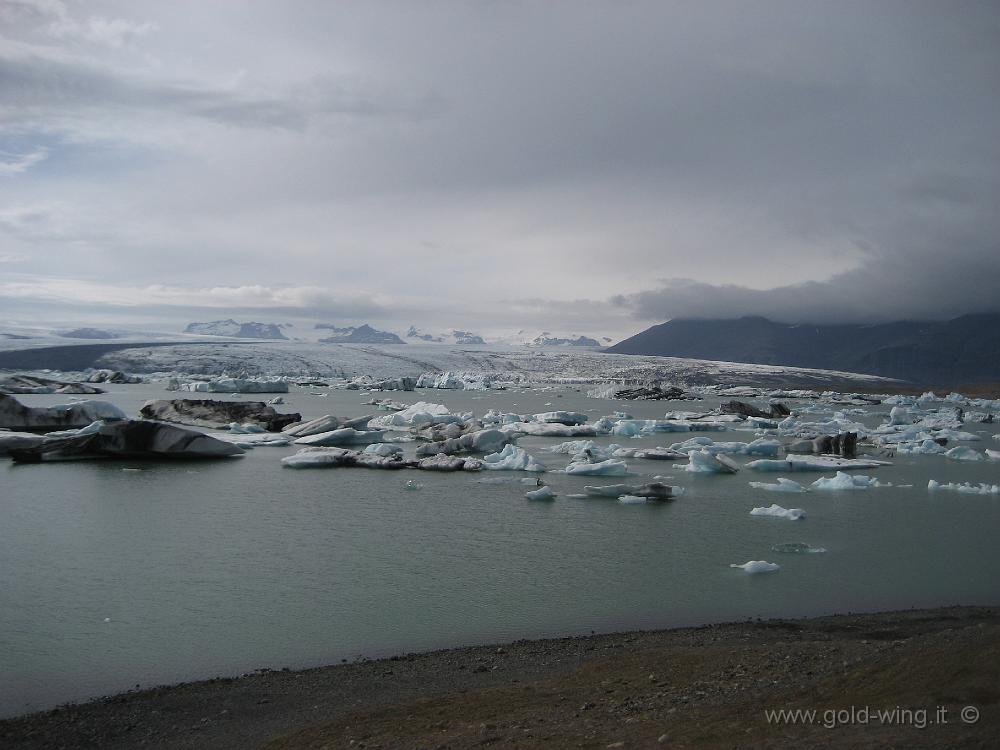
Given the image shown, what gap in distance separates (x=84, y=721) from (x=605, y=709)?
3214 millimetres

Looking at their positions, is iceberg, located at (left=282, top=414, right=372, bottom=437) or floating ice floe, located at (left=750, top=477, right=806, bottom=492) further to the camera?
iceberg, located at (left=282, top=414, right=372, bottom=437)

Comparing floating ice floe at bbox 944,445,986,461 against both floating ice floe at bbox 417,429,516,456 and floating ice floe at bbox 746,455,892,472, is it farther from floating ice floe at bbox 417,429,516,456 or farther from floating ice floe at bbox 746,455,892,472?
floating ice floe at bbox 417,429,516,456

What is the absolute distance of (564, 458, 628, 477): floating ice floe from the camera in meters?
15.2

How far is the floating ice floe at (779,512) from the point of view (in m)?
11.1

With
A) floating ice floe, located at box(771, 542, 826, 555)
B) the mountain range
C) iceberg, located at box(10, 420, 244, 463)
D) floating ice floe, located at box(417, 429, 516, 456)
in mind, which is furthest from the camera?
the mountain range

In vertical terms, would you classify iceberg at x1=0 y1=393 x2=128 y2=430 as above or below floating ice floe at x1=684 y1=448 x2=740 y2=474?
above

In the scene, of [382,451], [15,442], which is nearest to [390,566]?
[382,451]

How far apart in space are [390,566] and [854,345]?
17491cm

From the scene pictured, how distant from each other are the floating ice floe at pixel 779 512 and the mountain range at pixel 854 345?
476 ft

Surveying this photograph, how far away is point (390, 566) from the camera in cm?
838

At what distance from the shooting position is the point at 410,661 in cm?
546

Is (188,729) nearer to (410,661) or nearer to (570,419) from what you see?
(410,661)

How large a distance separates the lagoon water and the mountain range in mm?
145707

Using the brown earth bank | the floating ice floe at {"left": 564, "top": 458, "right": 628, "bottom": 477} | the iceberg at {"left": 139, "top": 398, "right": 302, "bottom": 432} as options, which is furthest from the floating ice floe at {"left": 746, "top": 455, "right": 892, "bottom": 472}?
the iceberg at {"left": 139, "top": 398, "right": 302, "bottom": 432}
